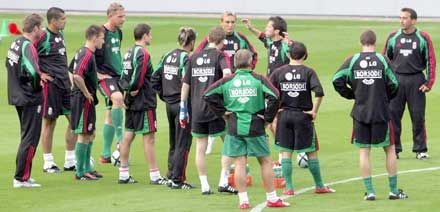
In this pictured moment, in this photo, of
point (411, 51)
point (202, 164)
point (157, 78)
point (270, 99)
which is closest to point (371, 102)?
point (270, 99)

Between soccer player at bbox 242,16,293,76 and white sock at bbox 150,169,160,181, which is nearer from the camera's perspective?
white sock at bbox 150,169,160,181

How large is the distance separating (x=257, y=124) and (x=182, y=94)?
149 cm

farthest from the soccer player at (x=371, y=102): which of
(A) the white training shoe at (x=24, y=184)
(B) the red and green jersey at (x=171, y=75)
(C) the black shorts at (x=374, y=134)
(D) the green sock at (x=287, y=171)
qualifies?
(A) the white training shoe at (x=24, y=184)

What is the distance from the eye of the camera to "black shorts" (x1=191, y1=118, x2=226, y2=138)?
49.8ft

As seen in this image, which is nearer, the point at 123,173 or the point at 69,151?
the point at 123,173

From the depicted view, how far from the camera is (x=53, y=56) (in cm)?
1706

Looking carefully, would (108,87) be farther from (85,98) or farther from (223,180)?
(223,180)

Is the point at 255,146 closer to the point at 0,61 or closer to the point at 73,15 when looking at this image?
the point at 0,61

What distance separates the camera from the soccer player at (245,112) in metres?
14.0

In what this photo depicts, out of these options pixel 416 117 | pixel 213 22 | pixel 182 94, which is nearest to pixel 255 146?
pixel 182 94

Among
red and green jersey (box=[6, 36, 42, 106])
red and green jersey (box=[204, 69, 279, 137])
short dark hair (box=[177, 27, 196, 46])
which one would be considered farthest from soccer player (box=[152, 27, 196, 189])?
red and green jersey (box=[6, 36, 42, 106])

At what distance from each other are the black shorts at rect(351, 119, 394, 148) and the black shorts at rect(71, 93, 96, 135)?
12.2 ft

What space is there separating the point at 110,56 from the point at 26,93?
1951mm

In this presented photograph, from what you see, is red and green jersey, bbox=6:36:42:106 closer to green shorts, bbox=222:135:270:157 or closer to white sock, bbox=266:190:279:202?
green shorts, bbox=222:135:270:157
